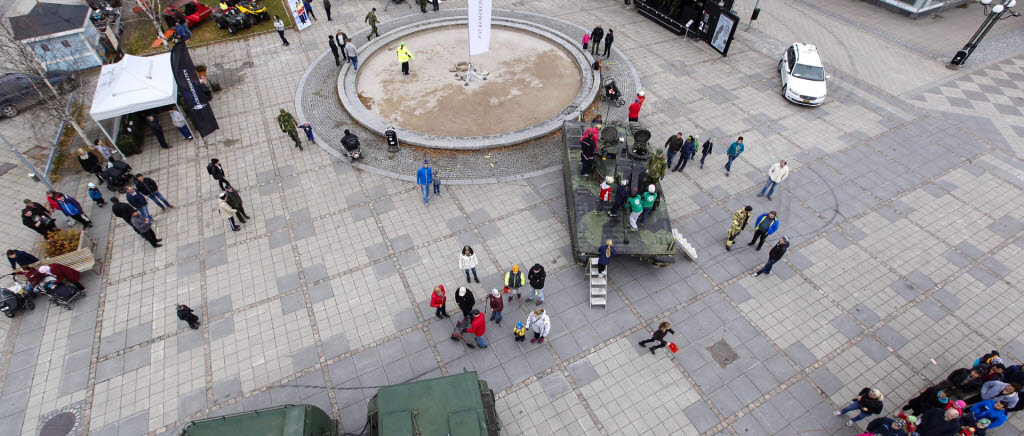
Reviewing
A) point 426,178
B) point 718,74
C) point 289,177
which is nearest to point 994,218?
point 718,74

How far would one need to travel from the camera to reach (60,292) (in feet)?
37.2

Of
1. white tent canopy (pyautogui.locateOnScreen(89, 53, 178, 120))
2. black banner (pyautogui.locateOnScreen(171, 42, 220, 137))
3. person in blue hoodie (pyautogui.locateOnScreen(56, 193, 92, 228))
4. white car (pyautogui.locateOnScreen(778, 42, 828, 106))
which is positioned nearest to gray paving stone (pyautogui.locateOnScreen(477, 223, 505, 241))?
black banner (pyautogui.locateOnScreen(171, 42, 220, 137))

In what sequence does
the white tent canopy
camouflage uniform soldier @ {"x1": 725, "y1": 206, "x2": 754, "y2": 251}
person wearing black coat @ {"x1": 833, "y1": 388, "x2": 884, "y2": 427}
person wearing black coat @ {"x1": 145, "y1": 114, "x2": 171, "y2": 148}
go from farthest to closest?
person wearing black coat @ {"x1": 145, "y1": 114, "x2": 171, "y2": 148} → the white tent canopy → camouflage uniform soldier @ {"x1": 725, "y1": 206, "x2": 754, "y2": 251} → person wearing black coat @ {"x1": 833, "y1": 388, "x2": 884, "y2": 427}

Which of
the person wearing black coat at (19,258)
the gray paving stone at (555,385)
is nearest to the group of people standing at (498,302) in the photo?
the gray paving stone at (555,385)

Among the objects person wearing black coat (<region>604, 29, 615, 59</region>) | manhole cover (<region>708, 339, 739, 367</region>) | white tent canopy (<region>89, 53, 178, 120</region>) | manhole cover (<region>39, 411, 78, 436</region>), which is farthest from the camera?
person wearing black coat (<region>604, 29, 615, 59</region>)

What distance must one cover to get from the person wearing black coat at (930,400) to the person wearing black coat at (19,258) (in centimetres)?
2152

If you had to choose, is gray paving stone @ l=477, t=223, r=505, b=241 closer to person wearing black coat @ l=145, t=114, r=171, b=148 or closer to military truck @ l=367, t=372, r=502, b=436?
military truck @ l=367, t=372, r=502, b=436

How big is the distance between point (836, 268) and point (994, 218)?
644cm

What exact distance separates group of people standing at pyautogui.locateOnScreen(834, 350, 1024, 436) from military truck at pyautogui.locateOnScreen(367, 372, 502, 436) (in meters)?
7.41

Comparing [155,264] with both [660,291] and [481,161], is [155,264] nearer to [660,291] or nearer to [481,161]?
[481,161]

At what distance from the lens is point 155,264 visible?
12.8 metres

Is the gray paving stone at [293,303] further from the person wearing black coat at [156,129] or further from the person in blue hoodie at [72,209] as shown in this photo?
the person wearing black coat at [156,129]

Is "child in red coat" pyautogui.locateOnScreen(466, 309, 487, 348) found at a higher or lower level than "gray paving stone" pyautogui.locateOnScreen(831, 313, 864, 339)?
higher

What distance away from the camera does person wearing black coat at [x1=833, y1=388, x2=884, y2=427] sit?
859 centimetres
